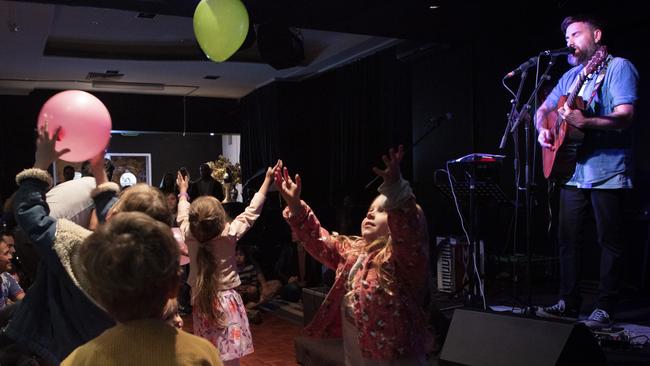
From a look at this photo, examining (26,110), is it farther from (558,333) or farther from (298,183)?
(558,333)

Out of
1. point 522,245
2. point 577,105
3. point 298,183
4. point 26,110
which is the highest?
point 26,110

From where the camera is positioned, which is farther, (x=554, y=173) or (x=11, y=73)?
(x=11, y=73)

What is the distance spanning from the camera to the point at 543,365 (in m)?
2.37

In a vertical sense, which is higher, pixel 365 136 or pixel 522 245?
pixel 365 136

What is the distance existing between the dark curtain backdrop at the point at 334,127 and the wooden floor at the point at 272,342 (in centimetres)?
179

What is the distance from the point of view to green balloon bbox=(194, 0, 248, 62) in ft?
12.8

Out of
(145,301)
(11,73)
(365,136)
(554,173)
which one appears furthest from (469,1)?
(11,73)

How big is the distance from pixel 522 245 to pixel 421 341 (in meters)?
4.45

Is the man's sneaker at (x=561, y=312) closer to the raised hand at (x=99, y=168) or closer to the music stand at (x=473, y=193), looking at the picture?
the music stand at (x=473, y=193)

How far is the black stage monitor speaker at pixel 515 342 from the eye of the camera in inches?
93.1

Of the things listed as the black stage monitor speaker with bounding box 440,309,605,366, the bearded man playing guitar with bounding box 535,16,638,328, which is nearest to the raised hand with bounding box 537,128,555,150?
the bearded man playing guitar with bounding box 535,16,638,328

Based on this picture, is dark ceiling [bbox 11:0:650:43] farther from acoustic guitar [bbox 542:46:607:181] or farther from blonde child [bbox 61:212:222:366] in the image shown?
blonde child [bbox 61:212:222:366]

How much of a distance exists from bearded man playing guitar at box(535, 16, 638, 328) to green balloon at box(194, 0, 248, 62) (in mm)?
2034

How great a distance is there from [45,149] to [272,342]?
142 inches
